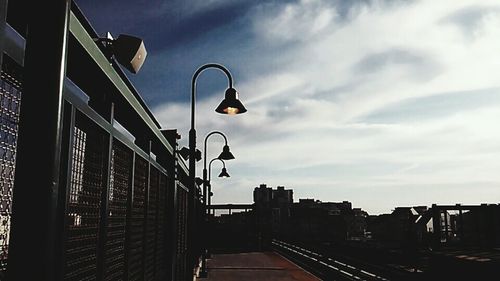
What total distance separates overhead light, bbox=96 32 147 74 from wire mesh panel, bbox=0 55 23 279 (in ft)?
5.20

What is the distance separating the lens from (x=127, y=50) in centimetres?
371

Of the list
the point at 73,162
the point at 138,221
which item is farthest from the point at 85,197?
the point at 138,221

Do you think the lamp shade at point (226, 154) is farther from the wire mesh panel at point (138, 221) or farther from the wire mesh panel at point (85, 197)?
the wire mesh panel at point (85, 197)

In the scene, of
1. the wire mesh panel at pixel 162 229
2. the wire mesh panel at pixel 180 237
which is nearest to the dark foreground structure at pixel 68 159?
the wire mesh panel at pixel 162 229

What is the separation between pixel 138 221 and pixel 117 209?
1.11 metres

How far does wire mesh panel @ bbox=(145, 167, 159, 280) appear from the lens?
19.6ft

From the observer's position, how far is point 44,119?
1338 millimetres

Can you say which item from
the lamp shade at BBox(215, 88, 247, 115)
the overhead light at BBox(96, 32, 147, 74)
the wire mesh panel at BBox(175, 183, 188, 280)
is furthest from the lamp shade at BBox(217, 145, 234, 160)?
the overhead light at BBox(96, 32, 147, 74)

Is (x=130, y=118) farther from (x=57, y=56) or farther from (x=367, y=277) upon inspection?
(x=367, y=277)

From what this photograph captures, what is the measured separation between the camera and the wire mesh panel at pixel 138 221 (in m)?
4.82

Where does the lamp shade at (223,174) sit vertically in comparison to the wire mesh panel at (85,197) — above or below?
above

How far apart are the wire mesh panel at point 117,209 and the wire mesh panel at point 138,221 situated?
1.02 feet

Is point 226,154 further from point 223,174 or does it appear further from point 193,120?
point 223,174

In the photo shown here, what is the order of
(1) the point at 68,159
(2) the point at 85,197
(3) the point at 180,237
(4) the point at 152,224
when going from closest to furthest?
(1) the point at 68,159
(2) the point at 85,197
(4) the point at 152,224
(3) the point at 180,237
